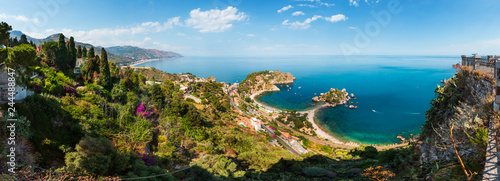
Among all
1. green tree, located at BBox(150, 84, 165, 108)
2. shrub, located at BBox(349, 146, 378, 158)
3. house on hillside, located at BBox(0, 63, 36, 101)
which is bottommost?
shrub, located at BBox(349, 146, 378, 158)

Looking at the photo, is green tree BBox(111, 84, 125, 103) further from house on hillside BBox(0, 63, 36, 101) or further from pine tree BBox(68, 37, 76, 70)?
pine tree BBox(68, 37, 76, 70)

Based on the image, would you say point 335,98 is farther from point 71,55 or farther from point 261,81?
point 71,55

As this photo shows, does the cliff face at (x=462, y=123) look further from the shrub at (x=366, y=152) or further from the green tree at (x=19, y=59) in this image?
the green tree at (x=19, y=59)

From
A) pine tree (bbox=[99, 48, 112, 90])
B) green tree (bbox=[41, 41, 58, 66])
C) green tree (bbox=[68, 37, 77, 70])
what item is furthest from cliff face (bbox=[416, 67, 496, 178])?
green tree (bbox=[68, 37, 77, 70])

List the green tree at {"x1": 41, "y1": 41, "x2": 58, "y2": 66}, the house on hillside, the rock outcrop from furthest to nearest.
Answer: the rock outcrop, the green tree at {"x1": 41, "y1": 41, "x2": 58, "y2": 66}, the house on hillside

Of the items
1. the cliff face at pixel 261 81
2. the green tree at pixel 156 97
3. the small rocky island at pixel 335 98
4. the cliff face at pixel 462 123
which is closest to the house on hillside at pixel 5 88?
the green tree at pixel 156 97

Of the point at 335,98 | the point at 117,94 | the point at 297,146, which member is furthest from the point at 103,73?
the point at 335,98

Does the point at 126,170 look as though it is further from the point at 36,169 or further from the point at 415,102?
Result: the point at 415,102
